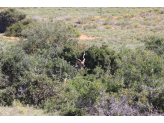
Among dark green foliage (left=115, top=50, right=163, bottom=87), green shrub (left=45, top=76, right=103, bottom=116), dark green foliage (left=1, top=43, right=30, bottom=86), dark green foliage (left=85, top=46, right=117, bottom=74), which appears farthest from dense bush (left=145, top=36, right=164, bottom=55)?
dark green foliage (left=1, top=43, right=30, bottom=86)

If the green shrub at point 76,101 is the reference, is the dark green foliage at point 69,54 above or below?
above

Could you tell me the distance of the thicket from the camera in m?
6.72

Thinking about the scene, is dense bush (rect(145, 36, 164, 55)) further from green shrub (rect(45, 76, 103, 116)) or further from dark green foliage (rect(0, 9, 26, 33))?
dark green foliage (rect(0, 9, 26, 33))

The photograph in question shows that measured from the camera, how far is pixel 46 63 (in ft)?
34.2

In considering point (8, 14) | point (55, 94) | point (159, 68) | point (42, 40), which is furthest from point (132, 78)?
point (8, 14)

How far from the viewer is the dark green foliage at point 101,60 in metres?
11.6

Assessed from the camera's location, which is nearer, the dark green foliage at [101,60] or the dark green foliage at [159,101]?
the dark green foliage at [159,101]

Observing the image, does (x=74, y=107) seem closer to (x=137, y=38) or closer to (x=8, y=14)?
(x=137, y=38)

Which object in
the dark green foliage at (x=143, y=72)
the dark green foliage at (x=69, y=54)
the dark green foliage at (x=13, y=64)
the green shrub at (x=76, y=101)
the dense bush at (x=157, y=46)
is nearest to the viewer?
the green shrub at (x=76, y=101)

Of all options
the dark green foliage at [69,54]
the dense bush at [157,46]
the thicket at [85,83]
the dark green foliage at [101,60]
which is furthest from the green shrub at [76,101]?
the dense bush at [157,46]

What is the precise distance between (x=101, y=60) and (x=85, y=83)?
3.83 m

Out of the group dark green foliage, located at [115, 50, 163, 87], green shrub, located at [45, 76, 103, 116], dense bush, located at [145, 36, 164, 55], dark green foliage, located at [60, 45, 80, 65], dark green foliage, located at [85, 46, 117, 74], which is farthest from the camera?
dense bush, located at [145, 36, 164, 55]

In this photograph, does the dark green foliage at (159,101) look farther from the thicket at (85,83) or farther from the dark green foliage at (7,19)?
the dark green foliage at (7,19)

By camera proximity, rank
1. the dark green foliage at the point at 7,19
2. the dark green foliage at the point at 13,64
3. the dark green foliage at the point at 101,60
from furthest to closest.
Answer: the dark green foliage at the point at 7,19
the dark green foliage at the point at 101,60
the dark green foliage at the point at 13,64
